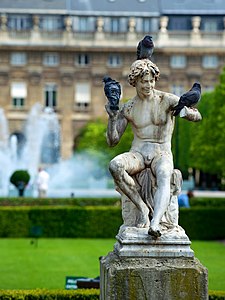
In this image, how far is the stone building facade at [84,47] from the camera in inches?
2474

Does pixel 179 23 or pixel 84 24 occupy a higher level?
pixel 179 23

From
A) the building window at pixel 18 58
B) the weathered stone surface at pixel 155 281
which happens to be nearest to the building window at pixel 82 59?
the building window at pixel 18 58

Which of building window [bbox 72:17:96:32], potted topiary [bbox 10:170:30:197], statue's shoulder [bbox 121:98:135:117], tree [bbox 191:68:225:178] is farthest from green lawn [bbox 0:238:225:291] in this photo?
building window [bbox 72:17:96:32]

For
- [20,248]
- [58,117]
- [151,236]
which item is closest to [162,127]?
[151,236]

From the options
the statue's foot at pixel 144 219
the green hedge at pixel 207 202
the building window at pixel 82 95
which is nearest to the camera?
the statue's foot at pixel 144 219

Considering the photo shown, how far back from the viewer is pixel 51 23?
63.3 metres

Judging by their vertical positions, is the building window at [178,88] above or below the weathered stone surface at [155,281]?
above

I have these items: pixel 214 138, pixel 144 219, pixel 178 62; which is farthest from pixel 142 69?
pixel 178 62

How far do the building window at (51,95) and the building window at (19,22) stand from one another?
14.9ft

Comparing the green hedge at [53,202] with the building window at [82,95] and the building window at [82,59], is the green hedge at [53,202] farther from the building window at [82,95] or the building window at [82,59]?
the building window at [82,59]

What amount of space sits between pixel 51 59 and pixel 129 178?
55959 mm

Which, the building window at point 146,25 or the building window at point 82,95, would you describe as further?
the building window at point 82,95

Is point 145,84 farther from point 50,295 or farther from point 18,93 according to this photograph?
point 18,93

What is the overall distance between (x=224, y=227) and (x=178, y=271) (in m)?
17.4
